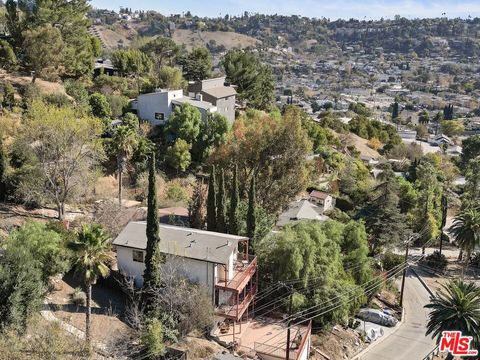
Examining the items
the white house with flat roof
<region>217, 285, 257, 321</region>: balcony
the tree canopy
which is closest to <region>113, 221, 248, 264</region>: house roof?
<region>217, 285, 257, 321</region>: balcony

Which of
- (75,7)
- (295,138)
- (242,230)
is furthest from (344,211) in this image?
(75,7)

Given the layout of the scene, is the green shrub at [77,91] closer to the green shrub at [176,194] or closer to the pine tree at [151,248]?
the green shrub at [176,194]

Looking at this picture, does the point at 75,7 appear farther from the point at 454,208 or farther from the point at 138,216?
the point at 454,208

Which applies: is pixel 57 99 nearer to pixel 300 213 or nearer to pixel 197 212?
pixel 197 212

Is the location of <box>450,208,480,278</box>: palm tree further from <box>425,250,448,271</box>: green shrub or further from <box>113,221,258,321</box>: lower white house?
<box>113,221,258,321</box>: lower white house

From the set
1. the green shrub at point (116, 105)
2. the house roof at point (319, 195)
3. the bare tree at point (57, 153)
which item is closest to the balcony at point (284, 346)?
the bare tree at point (57, 153)

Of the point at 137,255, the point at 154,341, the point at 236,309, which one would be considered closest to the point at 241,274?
the point at 236,309
